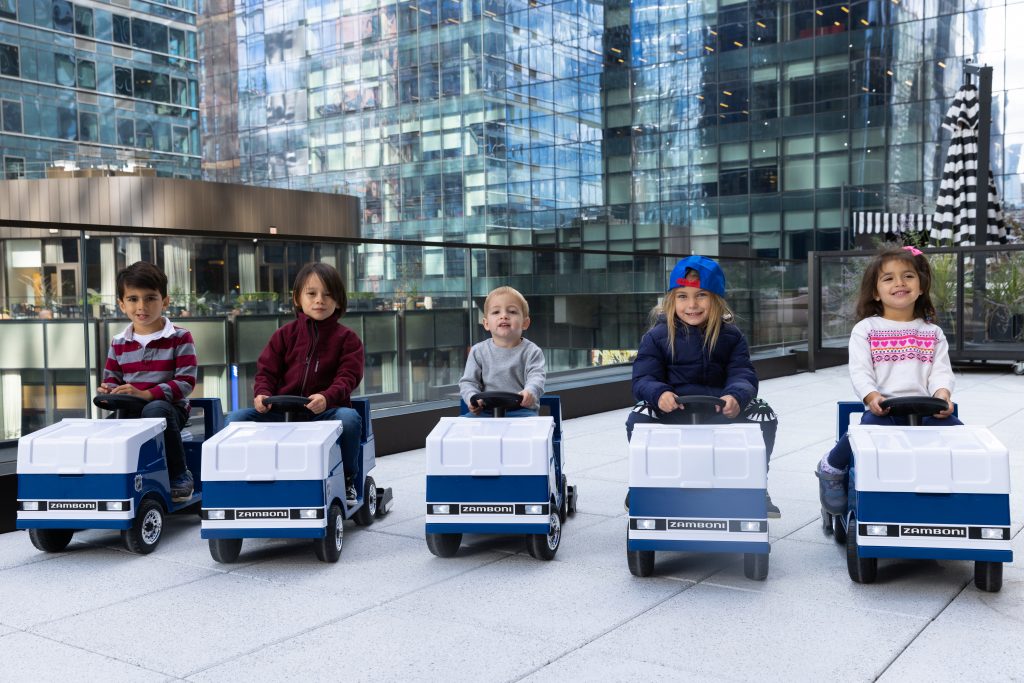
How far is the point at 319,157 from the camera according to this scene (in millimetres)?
51375

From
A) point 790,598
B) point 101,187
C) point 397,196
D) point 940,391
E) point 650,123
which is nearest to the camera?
point 790,598

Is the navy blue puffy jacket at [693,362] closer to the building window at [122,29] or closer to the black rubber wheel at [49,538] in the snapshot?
the black rubber wheel at [49,538]

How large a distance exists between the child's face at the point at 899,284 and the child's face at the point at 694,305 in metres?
0.81

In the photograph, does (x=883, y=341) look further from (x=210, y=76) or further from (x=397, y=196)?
(x=210, y=76)

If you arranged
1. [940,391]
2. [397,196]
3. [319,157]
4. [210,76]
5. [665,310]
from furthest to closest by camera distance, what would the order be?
[210,76]
[319,157]
[397,196]
[665,310]
[940,391]

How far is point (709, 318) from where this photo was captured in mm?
4730

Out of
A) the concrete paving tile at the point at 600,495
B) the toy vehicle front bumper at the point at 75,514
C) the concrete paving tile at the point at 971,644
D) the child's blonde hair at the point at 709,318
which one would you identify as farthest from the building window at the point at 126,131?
the concrete paving tile at the point at 971,644

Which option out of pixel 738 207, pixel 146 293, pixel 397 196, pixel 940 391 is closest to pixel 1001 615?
pixel 940 391

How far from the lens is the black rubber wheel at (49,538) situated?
454cm

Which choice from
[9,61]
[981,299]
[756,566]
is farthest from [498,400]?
[9,61]

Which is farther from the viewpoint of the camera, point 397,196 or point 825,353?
point 397,196

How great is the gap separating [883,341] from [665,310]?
1.07 meters

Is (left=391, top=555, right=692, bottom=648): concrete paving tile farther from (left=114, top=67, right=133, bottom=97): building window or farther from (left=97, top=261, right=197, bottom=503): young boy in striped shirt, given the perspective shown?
(left=114, top=67, right=133, bottom=97): building window

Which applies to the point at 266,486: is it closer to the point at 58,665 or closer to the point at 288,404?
the point at 288,404
